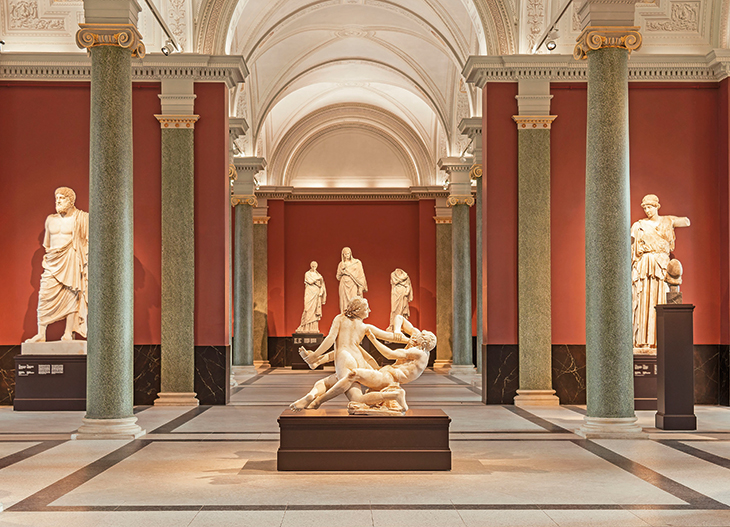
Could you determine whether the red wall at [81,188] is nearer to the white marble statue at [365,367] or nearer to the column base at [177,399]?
the column base at [177,399]

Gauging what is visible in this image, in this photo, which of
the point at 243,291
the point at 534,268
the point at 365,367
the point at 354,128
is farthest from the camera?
the point at 354,128

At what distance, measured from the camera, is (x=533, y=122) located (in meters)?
12.2

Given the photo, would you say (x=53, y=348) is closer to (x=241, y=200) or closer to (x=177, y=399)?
(x=177, y=399)

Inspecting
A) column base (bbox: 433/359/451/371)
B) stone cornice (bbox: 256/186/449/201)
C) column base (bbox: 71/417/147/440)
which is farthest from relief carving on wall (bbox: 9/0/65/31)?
column base (bbox: 433/359/451/371)

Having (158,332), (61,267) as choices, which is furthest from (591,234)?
(61,267)

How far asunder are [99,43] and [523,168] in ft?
21.1

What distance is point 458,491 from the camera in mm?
5863

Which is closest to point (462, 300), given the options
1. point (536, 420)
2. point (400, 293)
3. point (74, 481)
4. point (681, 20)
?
point (400, 293)

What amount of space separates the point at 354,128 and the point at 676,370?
56.8ft

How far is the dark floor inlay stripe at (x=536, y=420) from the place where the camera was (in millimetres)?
9148

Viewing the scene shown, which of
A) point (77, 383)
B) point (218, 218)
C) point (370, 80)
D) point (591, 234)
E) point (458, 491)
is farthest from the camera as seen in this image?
point (370, 80)

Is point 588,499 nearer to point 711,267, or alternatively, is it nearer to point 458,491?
point 458,491

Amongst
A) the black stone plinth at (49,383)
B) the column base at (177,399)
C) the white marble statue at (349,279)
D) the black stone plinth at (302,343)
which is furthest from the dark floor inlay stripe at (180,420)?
the white marble statue at (349,279)

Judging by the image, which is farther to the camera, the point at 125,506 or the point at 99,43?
Answer: the point at 99,43
